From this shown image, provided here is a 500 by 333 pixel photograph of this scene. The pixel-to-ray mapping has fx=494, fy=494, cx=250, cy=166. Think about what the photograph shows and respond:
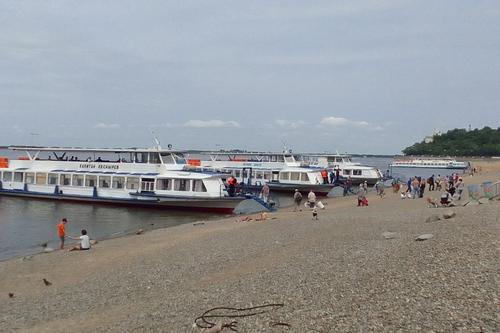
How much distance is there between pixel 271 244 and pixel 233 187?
1792 centimetres

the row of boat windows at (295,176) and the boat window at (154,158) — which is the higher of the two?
the boat window at (154,158)

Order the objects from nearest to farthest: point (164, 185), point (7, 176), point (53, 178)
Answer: point (164, 185) < point (53, 178) < point (7, 176)

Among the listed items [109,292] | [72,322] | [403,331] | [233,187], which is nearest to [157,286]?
[109,292]

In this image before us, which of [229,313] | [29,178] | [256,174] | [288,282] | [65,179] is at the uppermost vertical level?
[256,174]

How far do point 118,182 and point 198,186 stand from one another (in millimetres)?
7360

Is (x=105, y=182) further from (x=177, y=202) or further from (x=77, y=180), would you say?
(x=177, y=202)

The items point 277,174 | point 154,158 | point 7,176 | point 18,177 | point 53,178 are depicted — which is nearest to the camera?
point 154,158

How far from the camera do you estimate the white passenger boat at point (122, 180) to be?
110 ft

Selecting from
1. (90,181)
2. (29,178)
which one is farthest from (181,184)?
(29,178)

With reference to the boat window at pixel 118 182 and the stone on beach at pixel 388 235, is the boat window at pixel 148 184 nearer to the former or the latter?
the boat window at pixel 118 182

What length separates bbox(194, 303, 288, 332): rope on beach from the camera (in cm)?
864

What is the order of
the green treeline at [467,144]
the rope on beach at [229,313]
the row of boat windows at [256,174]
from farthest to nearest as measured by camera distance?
the green treeline at [467,144], the row of boat windows at [256,174], the rope on beach at [229,313]

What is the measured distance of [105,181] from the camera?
124 ft

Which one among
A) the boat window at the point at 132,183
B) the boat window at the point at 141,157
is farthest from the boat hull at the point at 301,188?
the boat window at the point at 132,183
